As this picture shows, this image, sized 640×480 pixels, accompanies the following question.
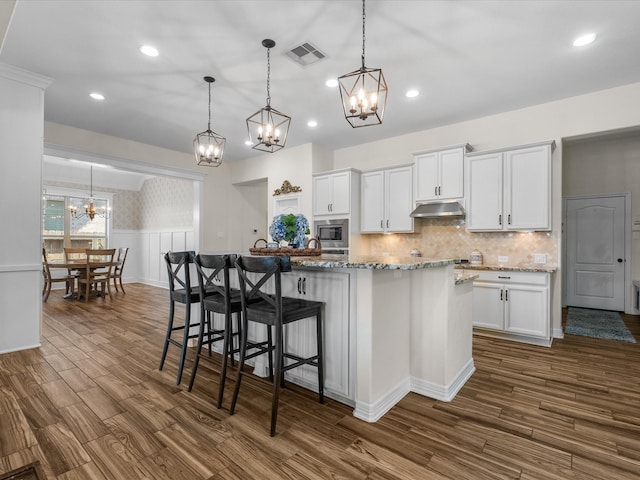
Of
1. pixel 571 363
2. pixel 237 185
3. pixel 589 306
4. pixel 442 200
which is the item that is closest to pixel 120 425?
pixel 571 363

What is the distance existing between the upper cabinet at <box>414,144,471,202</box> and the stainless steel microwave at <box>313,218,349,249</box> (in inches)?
50.2

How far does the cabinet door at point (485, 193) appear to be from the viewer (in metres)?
4.14

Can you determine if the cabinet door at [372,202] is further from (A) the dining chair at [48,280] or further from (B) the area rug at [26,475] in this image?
(A) the dining chair at [48,280]

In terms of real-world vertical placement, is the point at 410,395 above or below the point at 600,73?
below

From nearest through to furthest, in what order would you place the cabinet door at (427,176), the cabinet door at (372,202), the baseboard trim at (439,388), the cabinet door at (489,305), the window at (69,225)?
1. the baseboard trim at (439,388)
2. the cabinet door at (489,305)
3. the cabinet door at (427,176)
4. the cabinet door at (372,202)
5. the window at (69,225)

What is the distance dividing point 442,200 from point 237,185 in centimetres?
452

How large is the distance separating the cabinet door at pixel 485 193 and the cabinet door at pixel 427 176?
45cm

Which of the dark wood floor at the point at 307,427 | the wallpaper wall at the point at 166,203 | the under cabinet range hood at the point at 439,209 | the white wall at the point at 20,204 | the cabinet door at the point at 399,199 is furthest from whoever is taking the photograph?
the wallpaper wall at the point at 166,203

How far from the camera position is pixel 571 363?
3.18 m

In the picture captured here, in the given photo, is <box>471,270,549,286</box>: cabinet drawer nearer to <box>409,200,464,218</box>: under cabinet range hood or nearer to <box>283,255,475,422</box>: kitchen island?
<box>409,200,464,218</box>: under cabinet range hood

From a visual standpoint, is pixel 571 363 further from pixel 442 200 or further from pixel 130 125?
pixel 130 125

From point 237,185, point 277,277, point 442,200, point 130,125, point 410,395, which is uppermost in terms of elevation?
point 130,125

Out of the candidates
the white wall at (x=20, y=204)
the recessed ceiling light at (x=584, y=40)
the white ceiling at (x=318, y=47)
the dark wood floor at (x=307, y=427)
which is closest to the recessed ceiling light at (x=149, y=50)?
the white ceiling at (x=318, y=47)

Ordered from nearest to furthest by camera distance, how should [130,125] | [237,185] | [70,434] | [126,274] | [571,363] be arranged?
1. [70,434]
2. [571,363]
3. [130,125]
4. [237,185]
5. [126,274]
